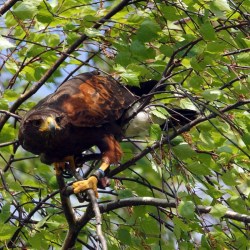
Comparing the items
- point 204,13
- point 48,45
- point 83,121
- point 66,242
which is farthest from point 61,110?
point 204,13

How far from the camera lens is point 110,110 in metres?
4.14

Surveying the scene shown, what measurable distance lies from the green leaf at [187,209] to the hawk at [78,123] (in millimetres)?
601

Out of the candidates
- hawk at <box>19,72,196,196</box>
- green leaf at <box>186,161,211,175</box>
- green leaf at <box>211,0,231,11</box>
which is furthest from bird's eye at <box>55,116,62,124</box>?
green leaf at <box>211,0,231,11</box>

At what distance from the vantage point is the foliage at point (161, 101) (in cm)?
341

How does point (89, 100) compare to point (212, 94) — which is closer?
point (212, 94)

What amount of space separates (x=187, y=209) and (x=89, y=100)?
1.19 m

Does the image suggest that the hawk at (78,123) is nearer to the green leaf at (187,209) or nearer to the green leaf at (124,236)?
the green leaf at (124,236)

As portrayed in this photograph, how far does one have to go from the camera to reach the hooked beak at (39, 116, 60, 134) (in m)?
3.70

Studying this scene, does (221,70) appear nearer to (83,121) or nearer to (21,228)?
(83,121)

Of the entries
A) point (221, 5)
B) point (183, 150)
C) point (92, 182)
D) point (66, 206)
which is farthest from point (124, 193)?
point (221, 5)

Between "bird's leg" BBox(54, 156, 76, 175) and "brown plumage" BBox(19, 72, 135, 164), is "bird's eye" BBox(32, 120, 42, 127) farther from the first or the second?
"bird's leg" BBox(54, 156, 76, 175)

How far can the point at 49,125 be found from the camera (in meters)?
3.71

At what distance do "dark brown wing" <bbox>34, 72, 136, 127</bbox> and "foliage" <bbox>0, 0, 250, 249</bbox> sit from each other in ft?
0.51

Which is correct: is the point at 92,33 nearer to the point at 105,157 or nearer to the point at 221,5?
the point at 221,5
